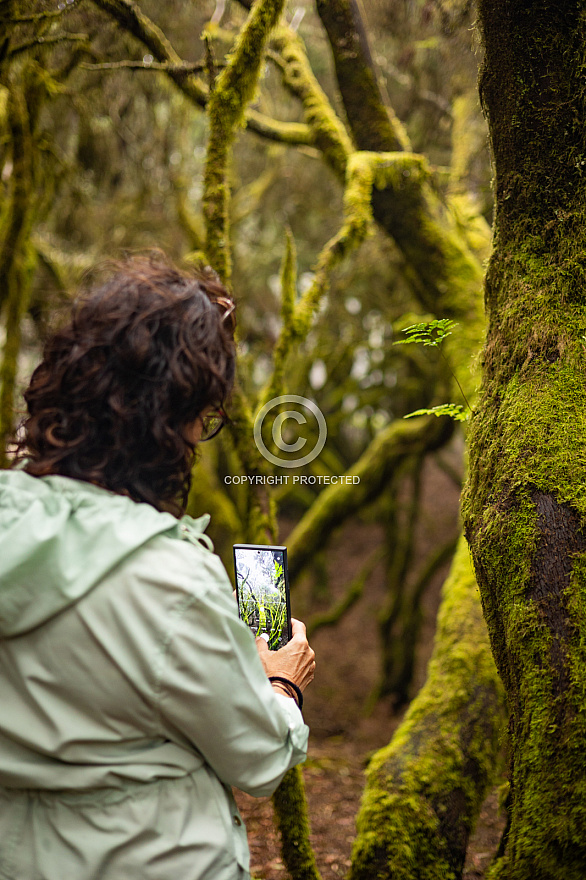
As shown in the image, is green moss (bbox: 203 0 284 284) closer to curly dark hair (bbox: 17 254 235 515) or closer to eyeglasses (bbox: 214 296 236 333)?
eyeglasses (bbox: 214 296 236 333)

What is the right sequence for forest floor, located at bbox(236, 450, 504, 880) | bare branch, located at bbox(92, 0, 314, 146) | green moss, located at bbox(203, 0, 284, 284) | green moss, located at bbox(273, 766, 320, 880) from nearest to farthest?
green moss, located at bbox(273, 766, 320, 880) < green moss, located at bbox(203, 0, 284, 284) < bare branch, located at bbox(92, 0, 314, 146) < forest floor, located at bbox(236, 450, 504, 880)

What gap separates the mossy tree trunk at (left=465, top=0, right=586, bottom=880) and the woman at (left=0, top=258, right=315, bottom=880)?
0.75 m

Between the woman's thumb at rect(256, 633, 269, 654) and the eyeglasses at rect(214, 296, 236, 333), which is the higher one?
the eyeglasses at rect(214, 296, 236, 333)

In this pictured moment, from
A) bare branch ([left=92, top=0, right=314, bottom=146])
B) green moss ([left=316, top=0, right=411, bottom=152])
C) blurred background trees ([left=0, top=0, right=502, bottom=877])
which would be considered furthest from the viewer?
green moss ([left=316, top=0, right=411, bottom=152])

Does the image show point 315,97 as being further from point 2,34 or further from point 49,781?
point 49,781

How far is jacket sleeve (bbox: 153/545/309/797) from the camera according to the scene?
49.2 inches

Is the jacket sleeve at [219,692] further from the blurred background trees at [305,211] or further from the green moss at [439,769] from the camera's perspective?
the green moss at [439,769]

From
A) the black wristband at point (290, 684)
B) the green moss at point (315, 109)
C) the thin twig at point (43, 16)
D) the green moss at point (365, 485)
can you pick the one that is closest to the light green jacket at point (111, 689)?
the black wristband at point (290, 684)

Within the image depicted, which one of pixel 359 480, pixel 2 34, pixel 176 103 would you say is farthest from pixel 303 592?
pixel 2 34

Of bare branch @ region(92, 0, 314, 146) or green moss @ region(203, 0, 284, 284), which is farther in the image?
bare branch @ region(92, 0, 314, 146)

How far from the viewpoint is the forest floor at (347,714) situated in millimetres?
3779

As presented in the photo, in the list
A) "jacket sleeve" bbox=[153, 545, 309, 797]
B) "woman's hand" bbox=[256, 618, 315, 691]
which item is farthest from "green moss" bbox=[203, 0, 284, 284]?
"jacket sleeve" bbox=[153, 545, 309, 797]

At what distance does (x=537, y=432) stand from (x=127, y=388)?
46.1 inches

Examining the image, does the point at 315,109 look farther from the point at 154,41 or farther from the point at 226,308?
the point at 226,308
